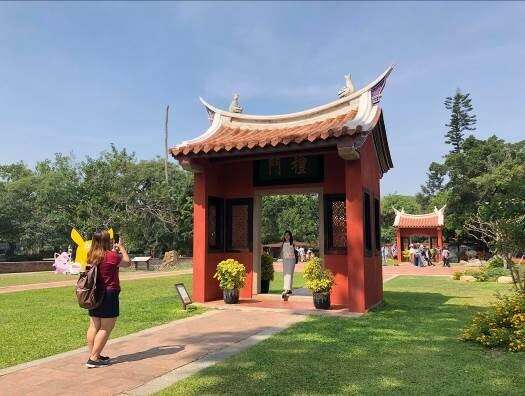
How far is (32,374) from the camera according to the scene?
4.83 m

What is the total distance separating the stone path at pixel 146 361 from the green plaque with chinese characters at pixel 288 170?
11.5 ft

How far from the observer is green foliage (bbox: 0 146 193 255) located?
33.2 m

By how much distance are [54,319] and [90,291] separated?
406 centimetres

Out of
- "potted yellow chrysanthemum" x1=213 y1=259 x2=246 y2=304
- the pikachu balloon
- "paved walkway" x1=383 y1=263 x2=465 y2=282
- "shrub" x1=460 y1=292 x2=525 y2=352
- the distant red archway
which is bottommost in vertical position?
"paved walkway" x1=383 y1=263 x2=465 y2=282

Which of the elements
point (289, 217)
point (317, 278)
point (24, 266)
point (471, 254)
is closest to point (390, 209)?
point (289, 217)

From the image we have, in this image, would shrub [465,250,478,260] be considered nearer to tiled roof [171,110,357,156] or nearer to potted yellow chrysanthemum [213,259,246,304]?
tiled roof [171,110,357,156]

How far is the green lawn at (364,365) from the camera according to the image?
13.8ft

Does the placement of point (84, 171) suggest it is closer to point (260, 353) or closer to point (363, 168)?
point (363, 168)

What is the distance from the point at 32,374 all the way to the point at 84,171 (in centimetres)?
3189

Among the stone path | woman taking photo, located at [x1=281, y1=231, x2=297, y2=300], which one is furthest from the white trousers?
the stone path

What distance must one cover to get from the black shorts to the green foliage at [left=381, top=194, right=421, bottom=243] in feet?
156

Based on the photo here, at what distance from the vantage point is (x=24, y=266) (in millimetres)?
27500

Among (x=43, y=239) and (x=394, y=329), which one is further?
(x=43, y=239)

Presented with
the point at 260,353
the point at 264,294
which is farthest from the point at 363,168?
the point at 260,353
